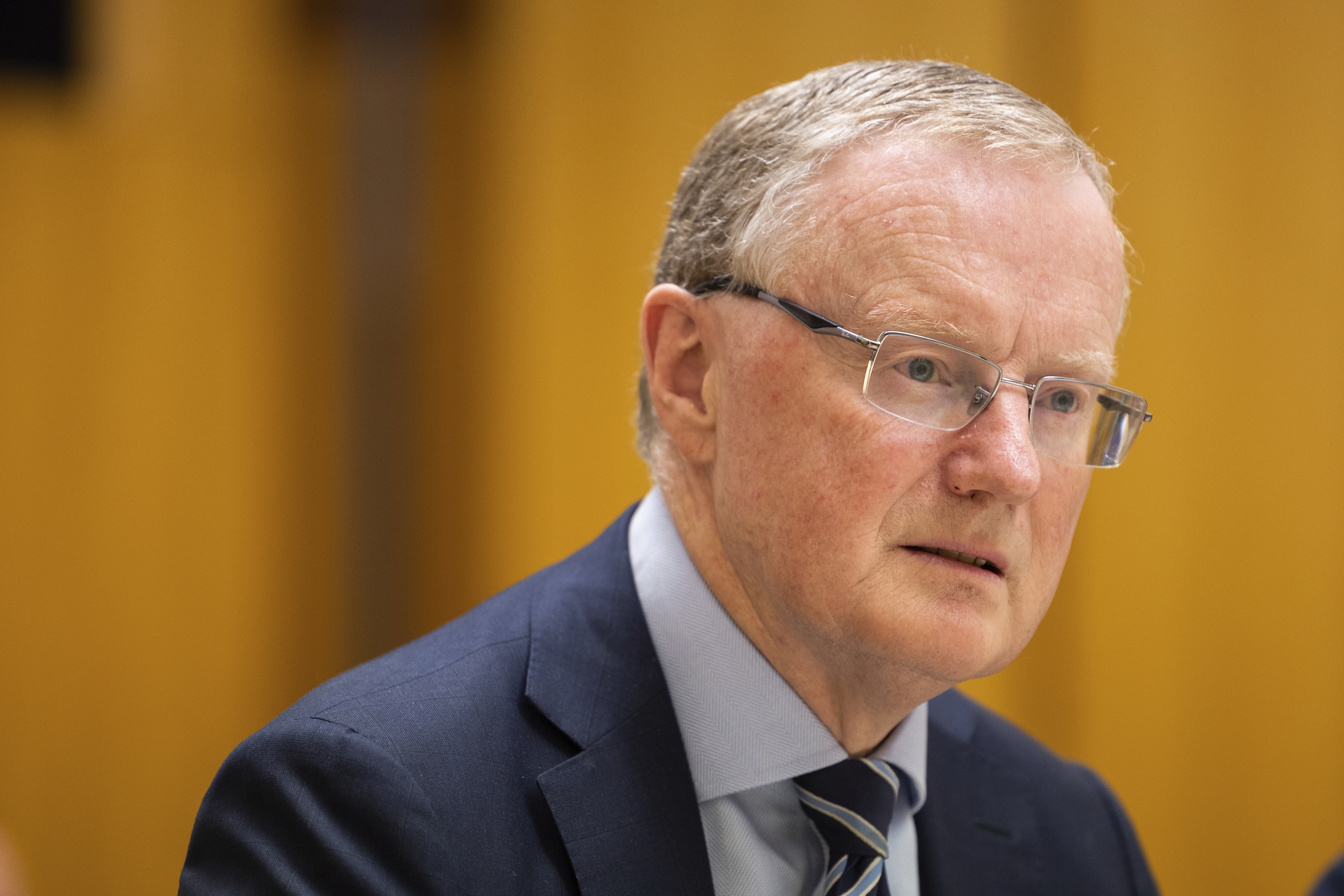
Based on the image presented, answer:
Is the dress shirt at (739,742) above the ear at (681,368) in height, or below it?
below

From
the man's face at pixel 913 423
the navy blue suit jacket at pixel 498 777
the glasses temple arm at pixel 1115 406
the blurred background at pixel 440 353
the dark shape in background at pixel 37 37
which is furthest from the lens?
the dark shape in background at pixel 37 37

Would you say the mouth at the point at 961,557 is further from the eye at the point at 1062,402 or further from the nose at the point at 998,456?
the eye at the point at 1062,402

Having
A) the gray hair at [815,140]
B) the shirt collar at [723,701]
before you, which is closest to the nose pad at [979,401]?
the gray hair at [815,140]

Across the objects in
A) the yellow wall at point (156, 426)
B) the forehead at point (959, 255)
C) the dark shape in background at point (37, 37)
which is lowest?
the yellow wall at point (156, 426)

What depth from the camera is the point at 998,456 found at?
1155mm

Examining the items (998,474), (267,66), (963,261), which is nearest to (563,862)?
(998,474)

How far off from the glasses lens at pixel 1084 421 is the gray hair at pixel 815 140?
0.23 meters

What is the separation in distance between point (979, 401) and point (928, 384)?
0.05 m

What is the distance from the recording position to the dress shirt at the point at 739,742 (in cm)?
124

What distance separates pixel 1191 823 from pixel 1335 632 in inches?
23.7

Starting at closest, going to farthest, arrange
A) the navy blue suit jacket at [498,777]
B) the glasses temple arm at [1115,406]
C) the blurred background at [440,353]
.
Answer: the navy blue suit jacket at [498,777] → the glasses temple arm at [1115,406] → the blurred background at [440,353]

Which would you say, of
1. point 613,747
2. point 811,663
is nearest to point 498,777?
point 613,747

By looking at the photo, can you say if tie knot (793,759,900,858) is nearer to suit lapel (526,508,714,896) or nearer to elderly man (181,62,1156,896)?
elderly man (181,62,1156,896)

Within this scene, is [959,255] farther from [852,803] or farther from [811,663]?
[852,803]
